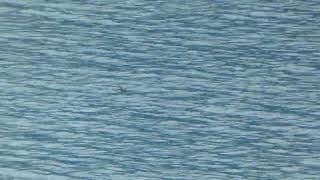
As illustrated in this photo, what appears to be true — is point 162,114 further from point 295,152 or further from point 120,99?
point 295,152

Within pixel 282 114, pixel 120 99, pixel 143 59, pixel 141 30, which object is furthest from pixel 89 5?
pixel 282 114

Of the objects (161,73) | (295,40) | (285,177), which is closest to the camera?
(285,177)

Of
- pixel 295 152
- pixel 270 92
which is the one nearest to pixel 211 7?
pixel 270 92

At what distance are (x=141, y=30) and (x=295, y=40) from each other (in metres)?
0.50

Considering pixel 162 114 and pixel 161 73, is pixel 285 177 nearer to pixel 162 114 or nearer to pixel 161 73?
pixel 162 114

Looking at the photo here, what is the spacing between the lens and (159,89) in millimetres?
3068

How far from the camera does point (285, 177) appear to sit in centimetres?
252

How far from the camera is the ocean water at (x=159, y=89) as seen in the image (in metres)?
2.63

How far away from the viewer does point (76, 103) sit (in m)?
2.98

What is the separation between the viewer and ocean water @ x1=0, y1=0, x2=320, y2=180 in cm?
263

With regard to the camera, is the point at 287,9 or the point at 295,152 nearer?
the point at 295,152

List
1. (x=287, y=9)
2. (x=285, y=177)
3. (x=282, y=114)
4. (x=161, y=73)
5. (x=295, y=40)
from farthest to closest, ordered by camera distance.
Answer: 1. (x=287, y=9)
2. (x=295, y=40)
3. (x=161, y=73)
4. (x=282, y=114)
5. (x=285, y=177)

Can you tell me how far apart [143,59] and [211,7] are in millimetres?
523

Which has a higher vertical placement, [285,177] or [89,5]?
[89,5]
